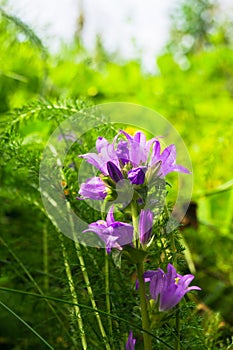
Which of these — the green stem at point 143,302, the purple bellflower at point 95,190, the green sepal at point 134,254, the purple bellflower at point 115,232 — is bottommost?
the green stem at point 143,302

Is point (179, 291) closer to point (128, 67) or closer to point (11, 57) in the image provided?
point (11, 57)

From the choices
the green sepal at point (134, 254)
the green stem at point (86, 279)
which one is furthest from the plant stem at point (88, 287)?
the green sepal at point (134, 254)

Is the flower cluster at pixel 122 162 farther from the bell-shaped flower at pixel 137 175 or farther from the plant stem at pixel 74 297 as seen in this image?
the plant stem at pixel 74 297

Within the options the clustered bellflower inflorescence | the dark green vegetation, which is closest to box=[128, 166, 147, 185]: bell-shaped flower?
the clustered bellflower inflorescence

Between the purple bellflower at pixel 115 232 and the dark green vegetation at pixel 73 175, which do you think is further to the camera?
the dark green vegetation at pixel 73 175

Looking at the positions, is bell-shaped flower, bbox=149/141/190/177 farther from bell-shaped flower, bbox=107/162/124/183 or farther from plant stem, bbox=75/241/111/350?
plant stem, bbox=75/241/111/350

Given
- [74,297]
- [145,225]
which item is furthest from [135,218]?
[74,297]

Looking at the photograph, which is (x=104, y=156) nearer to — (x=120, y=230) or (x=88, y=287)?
(x=120, y=230)

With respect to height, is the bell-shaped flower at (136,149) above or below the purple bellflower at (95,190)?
above
